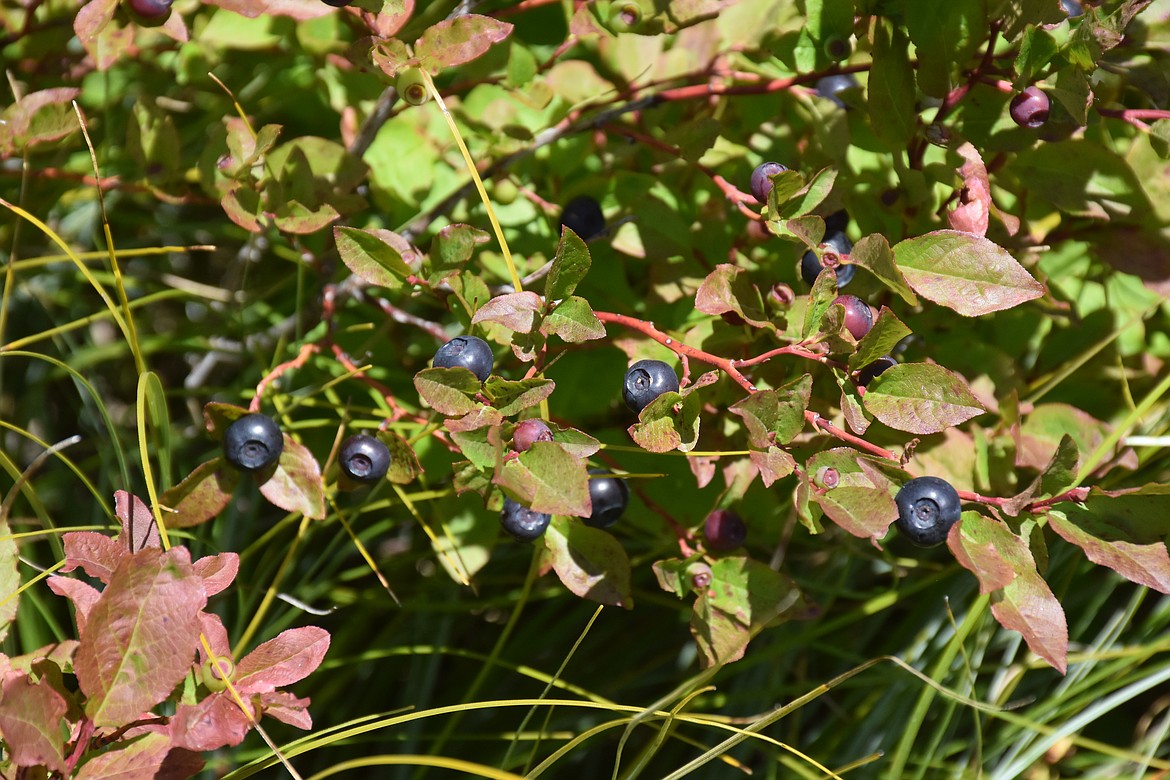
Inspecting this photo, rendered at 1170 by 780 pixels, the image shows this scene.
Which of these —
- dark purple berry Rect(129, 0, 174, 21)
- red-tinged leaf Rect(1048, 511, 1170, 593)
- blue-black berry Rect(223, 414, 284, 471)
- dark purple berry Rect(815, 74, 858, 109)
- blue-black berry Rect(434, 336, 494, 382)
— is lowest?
blue-black berry Rect(223, 414, 284, 471)

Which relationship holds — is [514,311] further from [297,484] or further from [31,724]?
[31,724]

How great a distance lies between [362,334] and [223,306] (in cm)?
35

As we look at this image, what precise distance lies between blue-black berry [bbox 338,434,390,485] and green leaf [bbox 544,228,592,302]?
283mm

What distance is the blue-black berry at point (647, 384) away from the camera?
0.94 metres

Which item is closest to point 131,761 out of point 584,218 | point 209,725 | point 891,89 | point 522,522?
point 209,725

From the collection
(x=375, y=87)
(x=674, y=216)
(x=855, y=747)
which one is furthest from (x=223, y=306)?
(x=855, y=747)

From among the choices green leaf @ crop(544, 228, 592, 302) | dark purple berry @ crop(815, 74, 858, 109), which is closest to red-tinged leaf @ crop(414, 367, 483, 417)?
green leaf @ crop(544, 228, 592, 302)

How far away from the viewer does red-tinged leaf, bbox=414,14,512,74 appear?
99 cm

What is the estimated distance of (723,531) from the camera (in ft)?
3.60

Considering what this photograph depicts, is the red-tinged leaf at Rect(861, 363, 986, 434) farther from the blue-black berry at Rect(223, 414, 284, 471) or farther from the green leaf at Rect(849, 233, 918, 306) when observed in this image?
the blue-black berry at Rect(223, 414, 284, 471)

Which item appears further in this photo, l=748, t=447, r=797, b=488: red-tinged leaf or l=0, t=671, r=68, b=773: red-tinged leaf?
l=748, t=447, r=797, b=488: red-tinged leaf

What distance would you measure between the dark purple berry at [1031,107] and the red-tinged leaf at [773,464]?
16.7 inches

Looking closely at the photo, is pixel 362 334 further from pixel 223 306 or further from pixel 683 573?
pixel 683 573

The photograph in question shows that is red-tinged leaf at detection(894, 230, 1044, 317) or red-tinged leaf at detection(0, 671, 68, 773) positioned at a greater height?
red-tinged leaf at detection(894, 230, 1044, 317)
